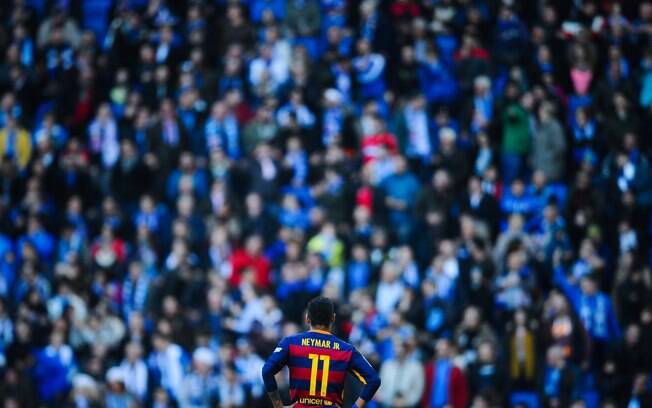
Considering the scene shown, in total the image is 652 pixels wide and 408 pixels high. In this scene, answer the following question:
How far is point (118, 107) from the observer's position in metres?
22.2

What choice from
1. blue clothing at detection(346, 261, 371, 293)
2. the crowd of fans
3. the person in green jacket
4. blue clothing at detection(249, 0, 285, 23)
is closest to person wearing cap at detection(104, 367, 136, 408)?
the crowd of fans

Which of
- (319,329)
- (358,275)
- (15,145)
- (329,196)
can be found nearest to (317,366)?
(319,329)

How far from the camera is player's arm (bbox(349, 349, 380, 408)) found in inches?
408

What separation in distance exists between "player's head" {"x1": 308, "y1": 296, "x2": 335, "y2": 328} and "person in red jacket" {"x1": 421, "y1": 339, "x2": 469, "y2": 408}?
6.77m

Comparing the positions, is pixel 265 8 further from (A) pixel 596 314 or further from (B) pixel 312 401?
(B) pixel 312 401

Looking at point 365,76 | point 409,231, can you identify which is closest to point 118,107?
point 365,76

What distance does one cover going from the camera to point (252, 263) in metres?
19.0

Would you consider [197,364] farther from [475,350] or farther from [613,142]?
[613,142]

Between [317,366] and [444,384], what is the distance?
678cm

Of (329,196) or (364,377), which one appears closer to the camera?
(364,377)

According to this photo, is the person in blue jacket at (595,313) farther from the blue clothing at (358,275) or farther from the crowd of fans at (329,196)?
the blue clothing at (358,275)

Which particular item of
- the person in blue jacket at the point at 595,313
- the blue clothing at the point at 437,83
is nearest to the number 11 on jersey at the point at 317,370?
the person in blue jacket at the point at 595,313

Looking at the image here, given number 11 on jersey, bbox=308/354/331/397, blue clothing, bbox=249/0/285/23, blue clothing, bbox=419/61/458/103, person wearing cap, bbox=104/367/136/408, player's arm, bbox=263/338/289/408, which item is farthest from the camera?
blue clothing, bbox=249/0/285/23

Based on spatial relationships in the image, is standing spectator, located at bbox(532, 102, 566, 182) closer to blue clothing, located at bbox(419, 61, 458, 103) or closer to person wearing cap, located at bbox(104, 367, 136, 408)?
blue clothing, located at bbox(419, 61, 458, 103)
